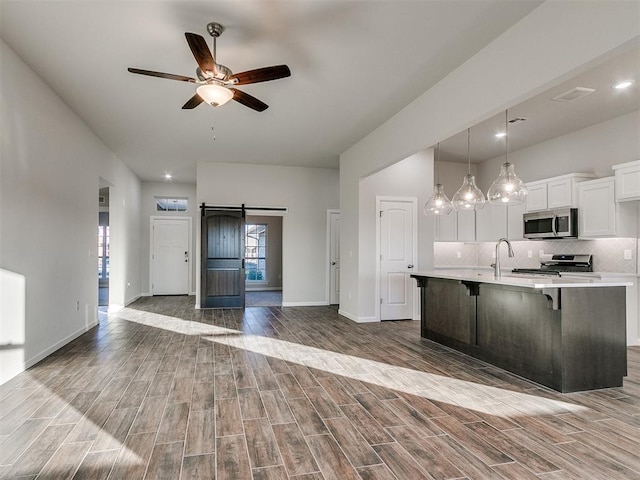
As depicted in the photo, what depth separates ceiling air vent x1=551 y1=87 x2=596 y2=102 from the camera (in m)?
4.17

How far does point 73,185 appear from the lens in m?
4.97

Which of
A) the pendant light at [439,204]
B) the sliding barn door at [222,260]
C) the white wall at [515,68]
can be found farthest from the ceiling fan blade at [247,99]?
the sliding barn door at [222,260]

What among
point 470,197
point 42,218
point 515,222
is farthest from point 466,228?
point 42,218

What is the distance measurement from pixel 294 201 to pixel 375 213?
2.29 m

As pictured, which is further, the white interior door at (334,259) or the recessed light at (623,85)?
the white interior door at (334,259)

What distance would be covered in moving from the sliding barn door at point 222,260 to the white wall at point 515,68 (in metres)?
3.58

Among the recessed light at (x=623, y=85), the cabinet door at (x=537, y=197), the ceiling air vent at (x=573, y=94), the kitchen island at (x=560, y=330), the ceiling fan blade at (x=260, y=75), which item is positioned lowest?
the kitchen island at (x=560, y=330)

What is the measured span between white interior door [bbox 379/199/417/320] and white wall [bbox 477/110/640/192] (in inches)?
84.3

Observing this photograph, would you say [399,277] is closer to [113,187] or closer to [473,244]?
[473,244]

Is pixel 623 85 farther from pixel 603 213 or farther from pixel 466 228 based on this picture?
pixel 466 228

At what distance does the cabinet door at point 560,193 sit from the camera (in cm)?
548

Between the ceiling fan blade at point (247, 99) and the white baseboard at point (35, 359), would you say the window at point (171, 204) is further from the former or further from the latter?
the ceiling fan blade at point (247, 99)

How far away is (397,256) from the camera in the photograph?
645 cm

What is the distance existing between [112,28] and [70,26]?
330 mm
